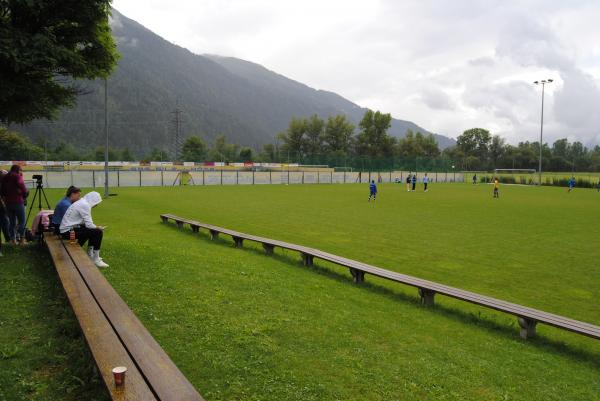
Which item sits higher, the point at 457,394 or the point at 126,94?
the point at 126,94

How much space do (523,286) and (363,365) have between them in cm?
561

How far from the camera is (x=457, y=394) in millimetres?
4039

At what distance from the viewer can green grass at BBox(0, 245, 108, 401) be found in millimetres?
3602

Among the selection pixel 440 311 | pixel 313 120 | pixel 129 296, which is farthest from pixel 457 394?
pixel 313 120

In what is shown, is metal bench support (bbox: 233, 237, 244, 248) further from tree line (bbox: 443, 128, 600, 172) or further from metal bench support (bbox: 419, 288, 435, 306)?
tree line (bbox: 443, 128, 600, 172)

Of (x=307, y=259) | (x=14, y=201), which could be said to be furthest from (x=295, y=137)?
(x=14, y=201)

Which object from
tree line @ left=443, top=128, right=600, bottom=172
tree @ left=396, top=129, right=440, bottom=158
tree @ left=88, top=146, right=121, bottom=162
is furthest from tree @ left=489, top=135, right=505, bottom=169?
tree @ left=88, top=146, right=121, bottom=162

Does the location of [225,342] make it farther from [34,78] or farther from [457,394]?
[34,78]

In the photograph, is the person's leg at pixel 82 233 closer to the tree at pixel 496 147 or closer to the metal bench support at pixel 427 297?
the metal bench support at pixel 427 297

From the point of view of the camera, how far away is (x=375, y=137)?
112 metres

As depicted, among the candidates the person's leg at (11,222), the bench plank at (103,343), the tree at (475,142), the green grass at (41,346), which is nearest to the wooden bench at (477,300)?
the bench plank at (103,343)

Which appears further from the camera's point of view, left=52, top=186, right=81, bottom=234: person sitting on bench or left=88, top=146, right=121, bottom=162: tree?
left=88, top=146, right=121, bottom=162: tree

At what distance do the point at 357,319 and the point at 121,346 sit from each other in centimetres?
322

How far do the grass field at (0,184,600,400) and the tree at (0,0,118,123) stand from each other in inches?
127
